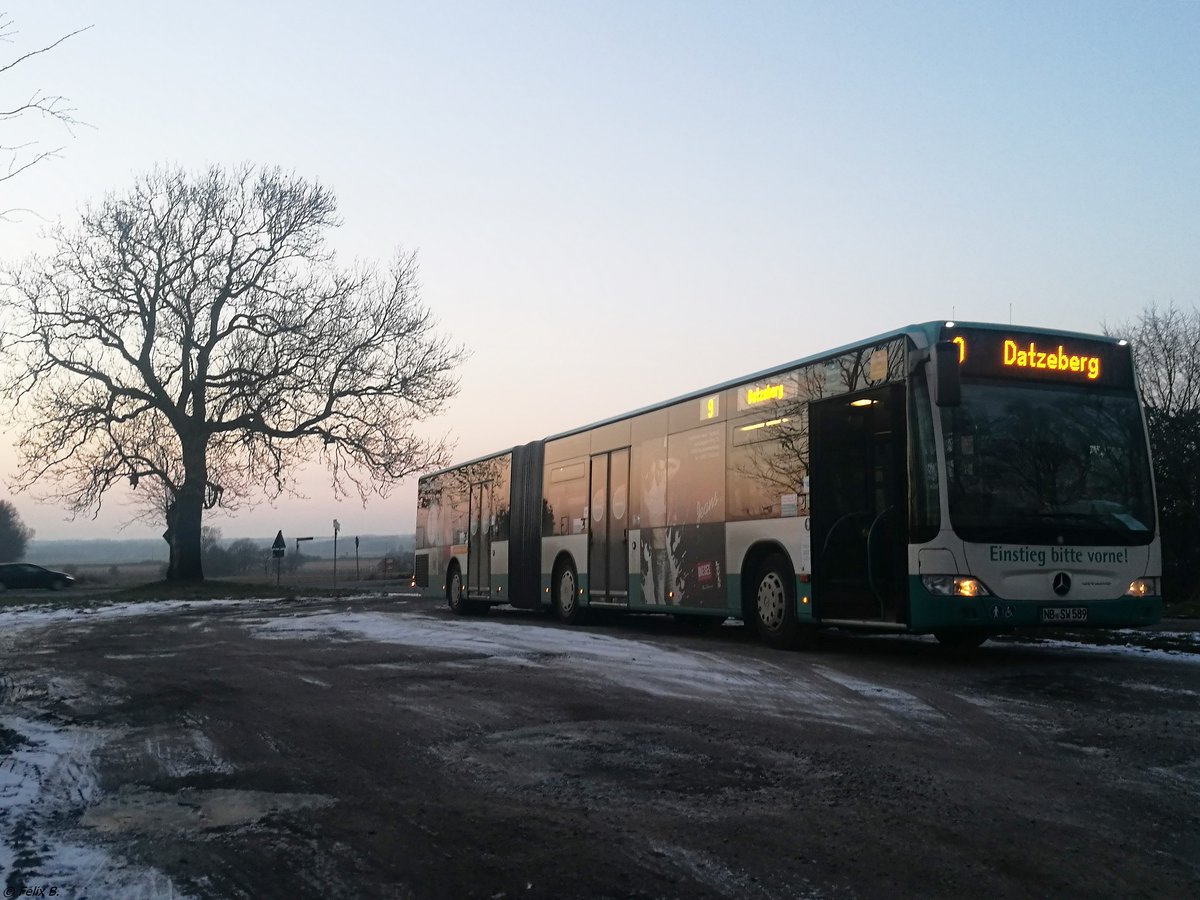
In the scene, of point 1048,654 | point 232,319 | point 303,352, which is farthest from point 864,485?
point 232,319

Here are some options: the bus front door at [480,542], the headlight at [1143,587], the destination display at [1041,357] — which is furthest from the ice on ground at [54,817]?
the bus front door at [480,542]

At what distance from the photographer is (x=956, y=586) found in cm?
1034

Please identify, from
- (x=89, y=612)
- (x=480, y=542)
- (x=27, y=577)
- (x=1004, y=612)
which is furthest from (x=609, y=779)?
(x=27, y=577)

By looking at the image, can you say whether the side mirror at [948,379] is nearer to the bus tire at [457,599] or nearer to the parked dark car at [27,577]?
the bus tire at [457,599]

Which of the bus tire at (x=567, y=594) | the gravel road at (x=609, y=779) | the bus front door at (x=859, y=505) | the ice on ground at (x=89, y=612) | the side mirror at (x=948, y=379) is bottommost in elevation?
the ice on ground at (x=89, y=612)

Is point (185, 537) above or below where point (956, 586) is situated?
above

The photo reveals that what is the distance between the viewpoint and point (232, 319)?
37094mm

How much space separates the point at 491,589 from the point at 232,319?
63.4ft

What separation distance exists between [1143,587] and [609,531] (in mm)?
8593

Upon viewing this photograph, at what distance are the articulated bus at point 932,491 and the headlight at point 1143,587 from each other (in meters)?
0.01

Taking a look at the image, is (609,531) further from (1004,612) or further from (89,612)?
(89,612)

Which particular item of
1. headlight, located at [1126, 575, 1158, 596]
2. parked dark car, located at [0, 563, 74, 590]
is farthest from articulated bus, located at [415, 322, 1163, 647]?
parked dark car, located at [0, 563, 74, 590]

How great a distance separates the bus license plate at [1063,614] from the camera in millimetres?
10477

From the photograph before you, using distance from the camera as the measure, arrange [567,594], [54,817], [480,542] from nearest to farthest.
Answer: [54,817] < [567,594] < [480,542]
